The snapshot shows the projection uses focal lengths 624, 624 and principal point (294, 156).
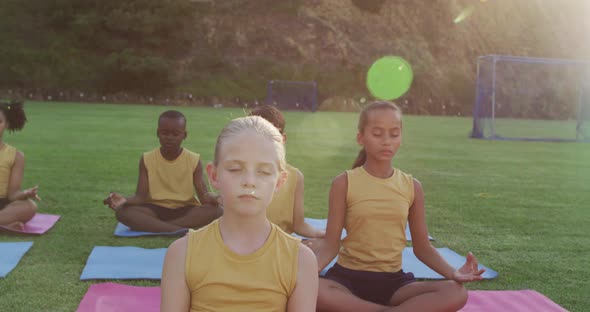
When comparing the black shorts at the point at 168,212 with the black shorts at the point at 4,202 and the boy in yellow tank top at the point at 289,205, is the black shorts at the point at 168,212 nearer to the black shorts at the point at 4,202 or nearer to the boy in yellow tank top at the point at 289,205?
the black shorts at the point at 4,202

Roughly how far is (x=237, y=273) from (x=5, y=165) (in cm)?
386

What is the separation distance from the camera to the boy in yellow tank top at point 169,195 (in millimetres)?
5230

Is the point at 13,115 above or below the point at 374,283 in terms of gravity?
above

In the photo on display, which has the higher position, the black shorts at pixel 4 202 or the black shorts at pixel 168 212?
the black shorts at pixel 4 202

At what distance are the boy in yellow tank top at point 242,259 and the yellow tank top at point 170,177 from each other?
3.30m

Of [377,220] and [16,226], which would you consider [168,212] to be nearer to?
[16,226]

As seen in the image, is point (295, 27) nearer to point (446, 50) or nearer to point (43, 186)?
point (446, 50)

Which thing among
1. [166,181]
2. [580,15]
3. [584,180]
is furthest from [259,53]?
[166,181]

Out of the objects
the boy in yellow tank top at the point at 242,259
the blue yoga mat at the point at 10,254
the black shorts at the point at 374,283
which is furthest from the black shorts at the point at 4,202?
the boy in yellow tank top at the point at 242,259

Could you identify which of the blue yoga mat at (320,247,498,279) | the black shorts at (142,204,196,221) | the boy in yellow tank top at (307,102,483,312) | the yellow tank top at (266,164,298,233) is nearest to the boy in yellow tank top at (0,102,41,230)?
the black shorts at (142,204,196,221)

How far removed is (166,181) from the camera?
17.7ft

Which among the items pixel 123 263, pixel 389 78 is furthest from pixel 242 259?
pixel 389 78

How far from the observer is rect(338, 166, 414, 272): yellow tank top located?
3.32 m

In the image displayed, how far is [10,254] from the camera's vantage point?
4.33 metres
